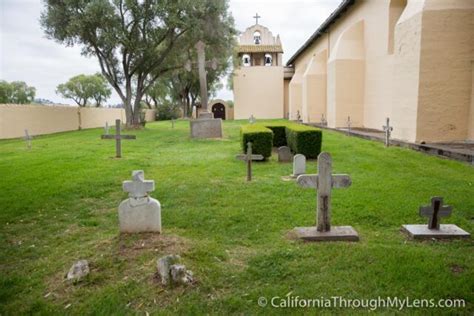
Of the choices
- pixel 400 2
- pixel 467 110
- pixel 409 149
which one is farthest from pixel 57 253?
pixel 400 2

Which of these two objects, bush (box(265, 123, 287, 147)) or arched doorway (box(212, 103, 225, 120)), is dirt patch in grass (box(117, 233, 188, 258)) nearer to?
bush (box(265, 123, 287, 147))

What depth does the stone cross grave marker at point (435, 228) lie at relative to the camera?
155 inches

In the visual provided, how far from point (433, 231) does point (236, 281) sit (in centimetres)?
248

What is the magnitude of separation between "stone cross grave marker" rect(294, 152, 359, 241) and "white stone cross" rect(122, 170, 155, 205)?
170 cm

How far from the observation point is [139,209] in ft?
13.0

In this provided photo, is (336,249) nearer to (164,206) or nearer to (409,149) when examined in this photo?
(164,206)

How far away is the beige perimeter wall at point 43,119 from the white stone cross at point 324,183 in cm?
1986

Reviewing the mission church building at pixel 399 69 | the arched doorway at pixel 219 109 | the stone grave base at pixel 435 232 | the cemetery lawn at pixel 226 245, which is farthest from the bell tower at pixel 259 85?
the stone grave base at pixel 435 232

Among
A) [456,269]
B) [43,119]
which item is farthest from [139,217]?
[43,119]

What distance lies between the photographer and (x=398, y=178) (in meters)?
6.94

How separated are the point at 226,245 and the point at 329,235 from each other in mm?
1161

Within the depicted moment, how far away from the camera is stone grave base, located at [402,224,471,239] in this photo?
12.9 ft

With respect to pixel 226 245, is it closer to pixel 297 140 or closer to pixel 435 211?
pixel 435 211

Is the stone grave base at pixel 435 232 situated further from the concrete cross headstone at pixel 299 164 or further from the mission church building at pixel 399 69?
the mission church building at pixel 399 69
